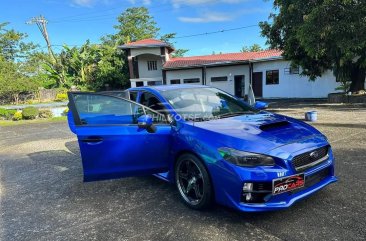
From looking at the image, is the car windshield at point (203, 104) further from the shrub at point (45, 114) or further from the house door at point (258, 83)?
the house door at point (258, 83)

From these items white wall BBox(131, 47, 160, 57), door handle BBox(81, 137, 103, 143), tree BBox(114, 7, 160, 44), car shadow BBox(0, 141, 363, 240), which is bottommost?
car shadow BBox(0, 141, 363, 240)

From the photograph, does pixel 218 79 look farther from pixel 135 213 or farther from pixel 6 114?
pixel 135 213

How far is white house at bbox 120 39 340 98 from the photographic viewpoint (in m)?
22.5

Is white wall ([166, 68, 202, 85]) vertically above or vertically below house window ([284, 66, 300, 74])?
above

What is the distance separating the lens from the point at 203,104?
4.54 metres

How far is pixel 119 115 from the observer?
4246 mm

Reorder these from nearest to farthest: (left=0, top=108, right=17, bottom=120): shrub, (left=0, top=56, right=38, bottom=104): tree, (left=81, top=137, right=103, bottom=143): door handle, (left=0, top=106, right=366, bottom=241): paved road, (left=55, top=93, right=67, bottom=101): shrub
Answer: (left=0, top=106, right=366, bottom=241): paved road
(left=81, top=137, right=103, bottom=143): door handle
(left=0, top=108, right=17, bottom=120): shrub
(left=55, top=93, right=67, bottom=101): shrub
(left=0, top=56, right=38, bottom=104): tree

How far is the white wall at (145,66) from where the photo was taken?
31422mm

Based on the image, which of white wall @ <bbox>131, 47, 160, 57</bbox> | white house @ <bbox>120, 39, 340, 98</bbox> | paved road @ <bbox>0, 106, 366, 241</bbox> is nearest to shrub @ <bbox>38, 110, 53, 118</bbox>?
white house @ <bbox>120, 39, 340, 98</bbox>

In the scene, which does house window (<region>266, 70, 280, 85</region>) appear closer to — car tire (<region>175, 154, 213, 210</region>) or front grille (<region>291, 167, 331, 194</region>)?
front grille (<region>291, 167, 331, 194</region>)

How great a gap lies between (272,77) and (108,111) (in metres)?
21.9

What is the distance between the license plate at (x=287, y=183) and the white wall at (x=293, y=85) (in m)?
19.9

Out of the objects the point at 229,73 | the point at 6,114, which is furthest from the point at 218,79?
the point at 6,114

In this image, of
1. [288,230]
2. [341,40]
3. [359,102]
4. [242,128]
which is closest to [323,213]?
[288,230]
